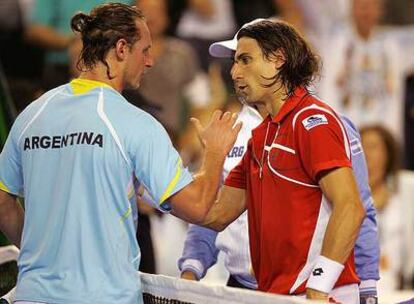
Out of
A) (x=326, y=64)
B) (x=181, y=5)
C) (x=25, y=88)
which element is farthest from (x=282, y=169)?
(x=326, y=64)

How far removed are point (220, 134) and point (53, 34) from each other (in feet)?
13.1

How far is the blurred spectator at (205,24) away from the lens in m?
7.96

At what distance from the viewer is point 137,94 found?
564cm

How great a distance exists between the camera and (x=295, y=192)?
342 cm

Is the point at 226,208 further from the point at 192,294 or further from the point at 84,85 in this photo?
the point at 84,85

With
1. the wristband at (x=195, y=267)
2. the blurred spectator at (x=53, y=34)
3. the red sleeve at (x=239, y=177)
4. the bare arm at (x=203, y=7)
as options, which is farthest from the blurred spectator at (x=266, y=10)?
the red sleeve at (x=239, y=177)

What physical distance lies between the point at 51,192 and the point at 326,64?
214 inches

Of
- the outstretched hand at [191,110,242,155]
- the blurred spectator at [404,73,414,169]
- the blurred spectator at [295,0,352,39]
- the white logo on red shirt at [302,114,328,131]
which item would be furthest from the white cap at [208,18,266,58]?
the blurred spectator at [404,73,414,169]

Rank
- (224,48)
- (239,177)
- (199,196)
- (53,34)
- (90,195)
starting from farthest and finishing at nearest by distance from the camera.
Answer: (53,34), (224,48), (239,177), (199,196), (90,195)

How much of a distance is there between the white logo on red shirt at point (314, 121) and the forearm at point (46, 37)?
13.4 feet

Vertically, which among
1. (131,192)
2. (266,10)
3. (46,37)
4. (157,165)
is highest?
(157,165)

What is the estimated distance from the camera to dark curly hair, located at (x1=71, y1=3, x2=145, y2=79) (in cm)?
353

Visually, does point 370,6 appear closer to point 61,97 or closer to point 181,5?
point 181,5

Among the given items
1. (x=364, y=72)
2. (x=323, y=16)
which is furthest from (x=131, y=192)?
(x=364, y=72)
